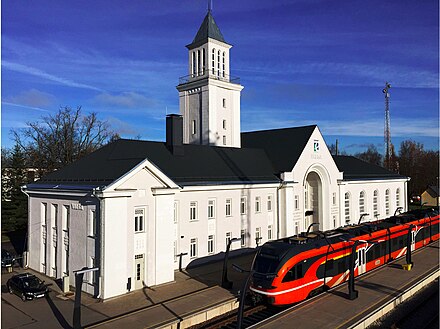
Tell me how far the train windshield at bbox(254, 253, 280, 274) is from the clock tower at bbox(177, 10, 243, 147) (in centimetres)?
2180

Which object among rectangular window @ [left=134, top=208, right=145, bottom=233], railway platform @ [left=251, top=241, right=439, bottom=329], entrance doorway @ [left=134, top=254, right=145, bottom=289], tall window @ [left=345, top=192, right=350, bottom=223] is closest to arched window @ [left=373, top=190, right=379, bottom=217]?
tall window @ [left=345, top=192, right=350, bottom=223]

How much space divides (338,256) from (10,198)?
39.7 metres

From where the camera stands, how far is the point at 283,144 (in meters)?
38.2

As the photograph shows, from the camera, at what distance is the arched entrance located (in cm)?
3878

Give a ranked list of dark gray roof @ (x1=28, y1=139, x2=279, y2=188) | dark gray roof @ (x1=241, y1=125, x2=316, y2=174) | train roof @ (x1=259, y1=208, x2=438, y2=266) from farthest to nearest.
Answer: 1. dark gray roof @ (x1=241, y1=125, x2=316, y2=174)
2. dark gray roof @ (x1=28, y1=139, x2=279, y2=188)
3. train roof @ (x1=259, y1=208, x2=438, y2=266)

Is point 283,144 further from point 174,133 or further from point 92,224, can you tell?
point 92,224

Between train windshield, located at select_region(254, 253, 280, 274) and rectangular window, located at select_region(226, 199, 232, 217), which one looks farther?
rectangular window, located at select_region(226, 199, 232, 217)

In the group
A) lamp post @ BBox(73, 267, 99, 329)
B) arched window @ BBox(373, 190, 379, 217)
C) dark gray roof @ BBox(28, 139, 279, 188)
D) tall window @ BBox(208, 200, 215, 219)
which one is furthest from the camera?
arched window @ BBox(373, 190, 379, 217)

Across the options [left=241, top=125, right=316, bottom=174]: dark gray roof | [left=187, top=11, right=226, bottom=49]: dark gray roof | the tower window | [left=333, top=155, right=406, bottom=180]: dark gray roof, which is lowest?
[left=333, top=155, right=406, bottom=180]: dark gray roof

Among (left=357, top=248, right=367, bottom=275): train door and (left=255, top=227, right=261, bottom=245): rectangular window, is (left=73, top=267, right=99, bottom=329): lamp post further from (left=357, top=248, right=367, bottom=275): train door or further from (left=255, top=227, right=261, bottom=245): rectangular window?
(left=255, top=227, right=261, bottom=245): rectangular window

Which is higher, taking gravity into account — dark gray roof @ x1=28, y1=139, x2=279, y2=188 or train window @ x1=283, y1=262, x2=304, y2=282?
dark gray roof @ x1=28, y1=139, x2=279, y2=188

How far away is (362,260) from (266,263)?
316 inches

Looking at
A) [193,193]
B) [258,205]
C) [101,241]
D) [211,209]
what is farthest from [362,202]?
[101,241]

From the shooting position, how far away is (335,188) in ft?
132
